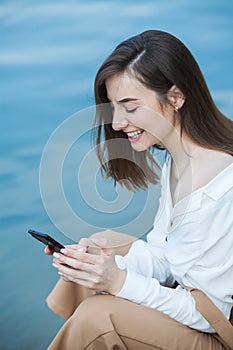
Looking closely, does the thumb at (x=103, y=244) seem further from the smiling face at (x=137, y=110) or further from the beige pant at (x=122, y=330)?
the smiling face at (x=137, y=110)

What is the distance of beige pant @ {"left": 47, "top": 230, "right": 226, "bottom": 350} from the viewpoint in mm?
1579

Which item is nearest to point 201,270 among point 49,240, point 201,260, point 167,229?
point 201,260

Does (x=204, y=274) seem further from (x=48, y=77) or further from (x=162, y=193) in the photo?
(x=48, y=77)

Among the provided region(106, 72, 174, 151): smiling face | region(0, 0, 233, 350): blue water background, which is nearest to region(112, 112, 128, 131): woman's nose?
region(106, 72, 174, 151): smiling face

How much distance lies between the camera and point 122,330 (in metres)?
1.59

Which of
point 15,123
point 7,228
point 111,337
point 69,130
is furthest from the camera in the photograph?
point 15,123

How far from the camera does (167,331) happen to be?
1605 millimetres

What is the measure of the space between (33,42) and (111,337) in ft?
7.49

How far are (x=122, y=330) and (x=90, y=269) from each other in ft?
0.48

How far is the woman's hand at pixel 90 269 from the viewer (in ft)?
5.21

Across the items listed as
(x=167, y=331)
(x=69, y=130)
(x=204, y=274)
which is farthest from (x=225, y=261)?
(x=69, y=130)

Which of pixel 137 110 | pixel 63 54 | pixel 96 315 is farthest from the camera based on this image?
pixel 63 54

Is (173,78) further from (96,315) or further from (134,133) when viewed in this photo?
(96,315)

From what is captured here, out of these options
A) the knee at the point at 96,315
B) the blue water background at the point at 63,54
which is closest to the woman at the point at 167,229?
the knee at the point at 96,315
